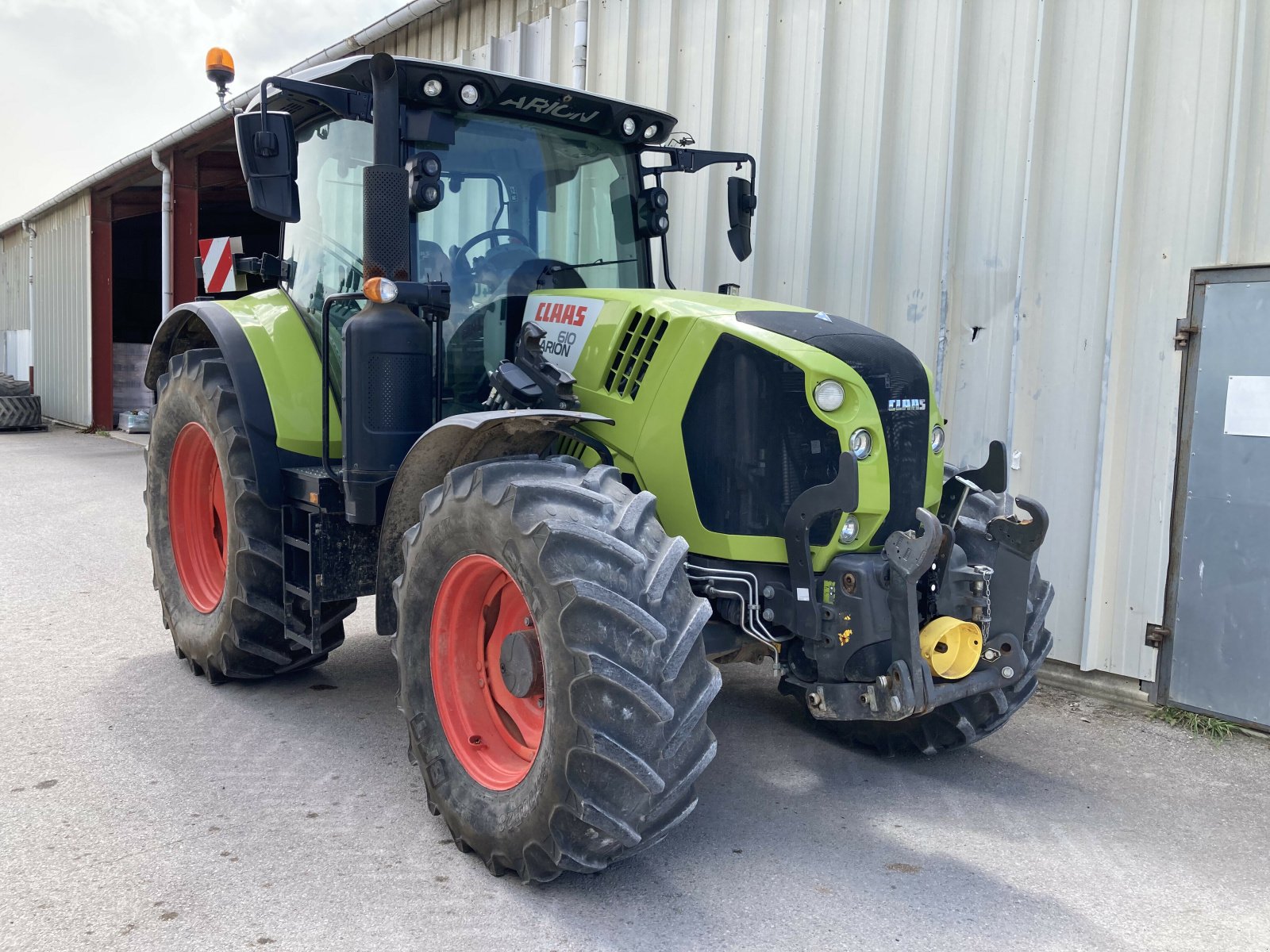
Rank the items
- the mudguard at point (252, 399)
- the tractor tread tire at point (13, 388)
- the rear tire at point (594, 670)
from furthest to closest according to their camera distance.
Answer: the tractor tread tire at point (13, 388)
the mudguard at point (252, 399)
the rear tire at point (594, 670)

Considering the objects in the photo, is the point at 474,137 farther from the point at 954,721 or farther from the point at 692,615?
the point at 954,721

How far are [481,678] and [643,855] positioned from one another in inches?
29.2

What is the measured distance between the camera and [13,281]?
2317 cm

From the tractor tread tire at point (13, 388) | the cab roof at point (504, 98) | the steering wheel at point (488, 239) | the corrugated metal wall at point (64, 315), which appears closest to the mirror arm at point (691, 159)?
the cab roof at point (504, 98)

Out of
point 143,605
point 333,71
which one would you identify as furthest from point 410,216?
point 143,605

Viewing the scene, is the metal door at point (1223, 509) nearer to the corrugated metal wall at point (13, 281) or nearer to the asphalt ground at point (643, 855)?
the asphalt ground at point (643, 855)

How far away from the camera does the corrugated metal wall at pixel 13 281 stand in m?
22.0

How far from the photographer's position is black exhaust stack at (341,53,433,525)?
3.64 meters

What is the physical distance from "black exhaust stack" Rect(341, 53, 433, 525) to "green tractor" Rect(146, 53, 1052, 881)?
0.03ft

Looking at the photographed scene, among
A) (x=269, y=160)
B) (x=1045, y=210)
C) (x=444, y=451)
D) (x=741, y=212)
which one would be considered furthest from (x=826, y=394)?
(x=1045, y=210)

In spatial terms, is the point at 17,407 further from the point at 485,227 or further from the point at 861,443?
the point at 861,443

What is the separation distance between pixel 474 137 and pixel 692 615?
2.09 metres

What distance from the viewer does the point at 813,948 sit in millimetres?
2781

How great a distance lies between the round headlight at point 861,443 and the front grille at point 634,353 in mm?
682
